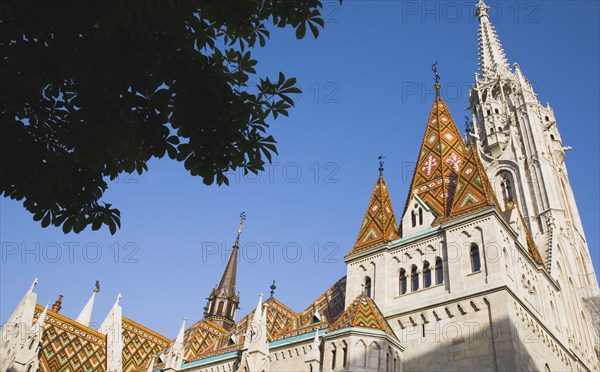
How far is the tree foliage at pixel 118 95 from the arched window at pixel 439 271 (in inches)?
579

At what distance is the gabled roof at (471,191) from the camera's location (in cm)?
2052

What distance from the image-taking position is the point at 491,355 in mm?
16703

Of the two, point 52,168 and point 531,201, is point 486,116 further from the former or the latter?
point 52,168

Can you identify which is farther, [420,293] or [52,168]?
[420,293]

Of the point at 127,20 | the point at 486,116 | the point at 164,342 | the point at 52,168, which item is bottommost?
the point at 52,168

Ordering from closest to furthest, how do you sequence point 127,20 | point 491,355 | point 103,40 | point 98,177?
point 127,20, point 103,40, point 98,177, point 491,355

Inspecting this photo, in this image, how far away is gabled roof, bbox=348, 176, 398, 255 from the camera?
2322 cm

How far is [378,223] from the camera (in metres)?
23.8

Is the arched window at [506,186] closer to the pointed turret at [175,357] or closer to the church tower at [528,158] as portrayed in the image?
the church tower at [528,158]

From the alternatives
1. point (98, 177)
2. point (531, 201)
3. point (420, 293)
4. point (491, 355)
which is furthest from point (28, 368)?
point (531, 201)

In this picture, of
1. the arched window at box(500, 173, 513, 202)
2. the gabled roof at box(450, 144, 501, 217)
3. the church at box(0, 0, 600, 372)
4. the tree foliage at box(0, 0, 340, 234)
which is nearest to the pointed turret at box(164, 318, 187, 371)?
the church at box(0, 0, 600, 372)

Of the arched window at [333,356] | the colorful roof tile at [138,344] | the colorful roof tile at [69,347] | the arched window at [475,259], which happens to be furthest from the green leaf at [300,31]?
the colorful roof tile at [138,344]

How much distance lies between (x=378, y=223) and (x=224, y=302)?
24635mm

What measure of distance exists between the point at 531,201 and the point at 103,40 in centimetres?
3430
